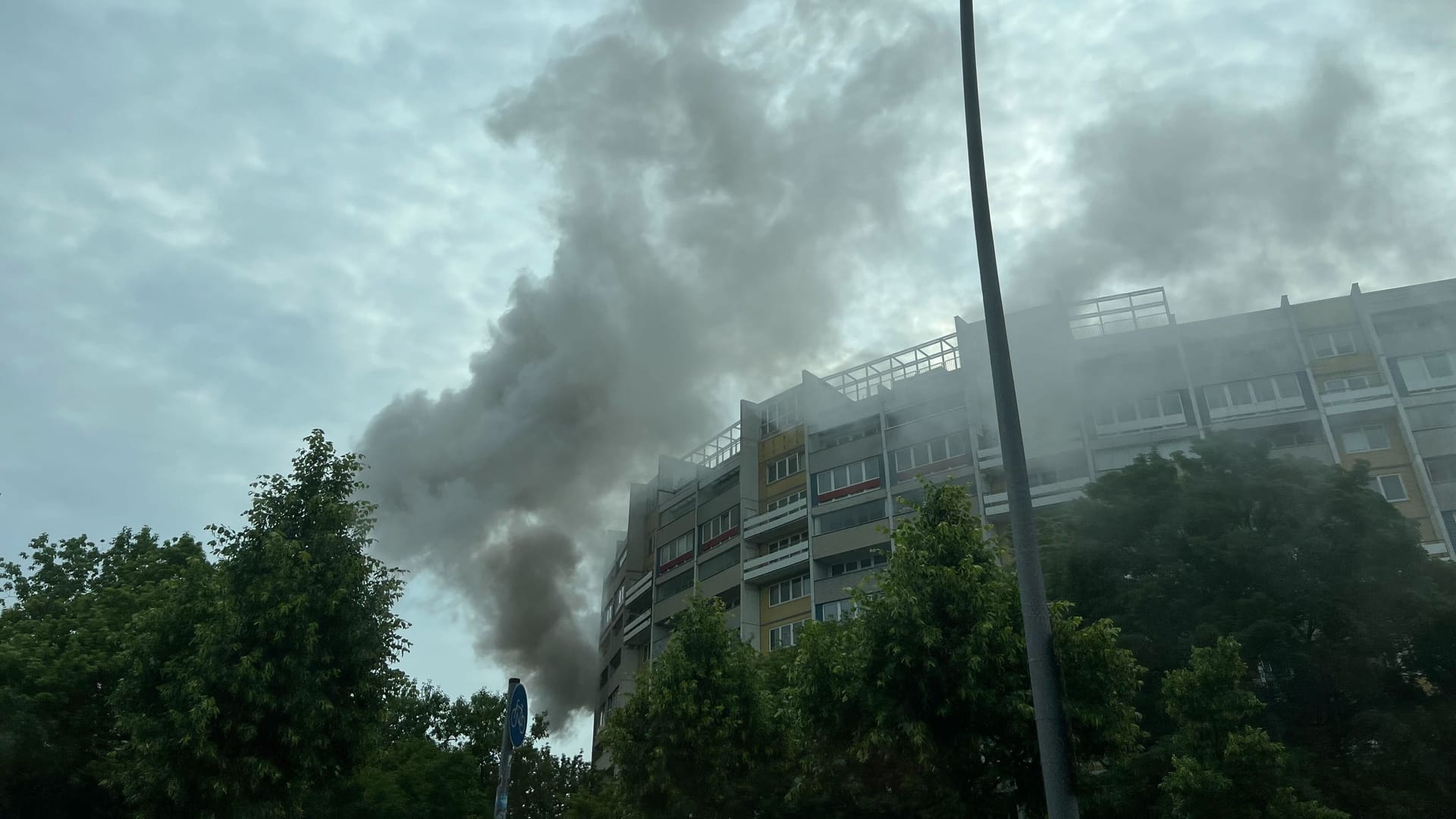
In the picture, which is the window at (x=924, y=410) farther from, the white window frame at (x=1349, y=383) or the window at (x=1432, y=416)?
the window at (x=1432, y=416)

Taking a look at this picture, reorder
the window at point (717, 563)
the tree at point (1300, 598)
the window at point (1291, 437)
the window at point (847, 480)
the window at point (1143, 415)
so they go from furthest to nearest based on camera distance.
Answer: the window at point (717, 563) → the window at point (847, 480) → the window at point (1143, 415) → the window at point (1291, 437) → the tree at point (1300, 598)

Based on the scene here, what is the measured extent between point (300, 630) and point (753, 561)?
32.6 m

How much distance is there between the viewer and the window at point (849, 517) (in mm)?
43938

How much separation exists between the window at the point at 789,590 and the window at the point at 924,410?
835cm

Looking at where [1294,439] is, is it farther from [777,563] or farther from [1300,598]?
[777,563]

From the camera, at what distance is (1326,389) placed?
128ft

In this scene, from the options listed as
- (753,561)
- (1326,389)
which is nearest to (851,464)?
(753,561)

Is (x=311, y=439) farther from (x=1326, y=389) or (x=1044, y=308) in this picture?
(x=1326, y=389)

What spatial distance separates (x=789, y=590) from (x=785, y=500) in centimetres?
505

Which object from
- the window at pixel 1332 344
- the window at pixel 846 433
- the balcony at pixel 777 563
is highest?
the window at pixel 846 433

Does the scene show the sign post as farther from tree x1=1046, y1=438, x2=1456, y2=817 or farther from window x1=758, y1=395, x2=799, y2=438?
window x1=758, y1=395, x2=799, y2=438

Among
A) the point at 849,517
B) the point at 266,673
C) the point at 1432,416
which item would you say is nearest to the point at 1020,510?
the point at 266,673

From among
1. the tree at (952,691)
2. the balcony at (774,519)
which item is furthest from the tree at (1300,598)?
the balcony at (774,519)

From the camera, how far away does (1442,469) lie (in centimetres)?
3634
